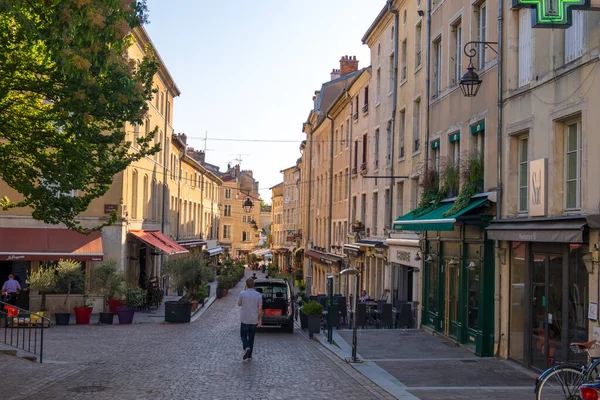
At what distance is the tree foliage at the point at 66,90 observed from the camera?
358 inches

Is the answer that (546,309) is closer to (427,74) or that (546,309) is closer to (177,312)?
(427,74)

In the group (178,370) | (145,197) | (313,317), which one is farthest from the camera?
(145,197)

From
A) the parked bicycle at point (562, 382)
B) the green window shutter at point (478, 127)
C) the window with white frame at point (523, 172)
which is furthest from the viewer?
the green window shutter at point (478, 127)

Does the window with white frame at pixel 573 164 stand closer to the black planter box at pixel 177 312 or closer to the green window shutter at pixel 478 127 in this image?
the green window shutter at pixel 478 127

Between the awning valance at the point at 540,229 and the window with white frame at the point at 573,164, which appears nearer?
the awning valance at the point at 540,229

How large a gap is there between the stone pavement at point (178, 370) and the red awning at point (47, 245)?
18.3ft

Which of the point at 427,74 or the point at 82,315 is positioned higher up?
the point at 427,74

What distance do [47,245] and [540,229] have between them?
64.0ft

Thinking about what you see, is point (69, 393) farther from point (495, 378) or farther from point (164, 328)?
point (164, 328)

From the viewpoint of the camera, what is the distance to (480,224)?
15.5 m

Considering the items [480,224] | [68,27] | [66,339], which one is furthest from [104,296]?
[68,27]

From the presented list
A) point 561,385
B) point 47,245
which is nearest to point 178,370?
point 561,385

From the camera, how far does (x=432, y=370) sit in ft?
43.7

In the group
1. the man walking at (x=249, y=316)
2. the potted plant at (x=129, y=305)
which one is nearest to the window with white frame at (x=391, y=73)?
the potted plant at (x=129, y=305)
